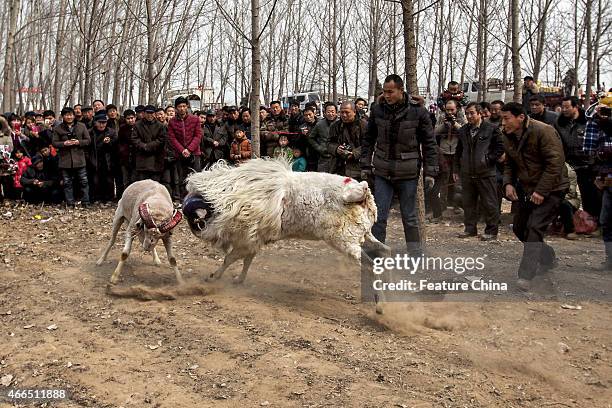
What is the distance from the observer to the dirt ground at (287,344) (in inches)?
158

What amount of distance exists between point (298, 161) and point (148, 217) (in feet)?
15.8

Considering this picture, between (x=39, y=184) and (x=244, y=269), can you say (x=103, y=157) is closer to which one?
(x=39, y=184)

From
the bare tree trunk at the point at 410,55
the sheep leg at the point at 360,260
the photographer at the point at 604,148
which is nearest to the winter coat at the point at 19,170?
the bare tree trunk at the point at 410,55

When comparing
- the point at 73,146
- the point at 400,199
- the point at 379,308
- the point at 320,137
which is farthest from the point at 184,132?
the point at 379,308

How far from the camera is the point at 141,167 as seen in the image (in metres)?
11.0

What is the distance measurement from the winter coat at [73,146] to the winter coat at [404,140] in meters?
6.82

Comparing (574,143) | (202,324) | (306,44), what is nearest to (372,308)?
(202,324)

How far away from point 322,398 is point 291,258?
3.91 m

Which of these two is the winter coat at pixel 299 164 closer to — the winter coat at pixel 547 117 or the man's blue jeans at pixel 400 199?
the winter coat at pixel 547 117

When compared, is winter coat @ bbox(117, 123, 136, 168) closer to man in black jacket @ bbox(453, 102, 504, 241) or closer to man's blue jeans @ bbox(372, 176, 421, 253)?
man in black jacket @ bbox(453, 102, 504, 241)

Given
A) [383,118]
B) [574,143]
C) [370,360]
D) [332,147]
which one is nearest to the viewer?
[370,360]

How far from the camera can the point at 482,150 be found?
347 inches

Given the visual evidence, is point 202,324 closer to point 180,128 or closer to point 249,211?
point 249,211

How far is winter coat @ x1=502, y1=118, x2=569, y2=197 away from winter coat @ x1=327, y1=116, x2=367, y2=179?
3.02 m
